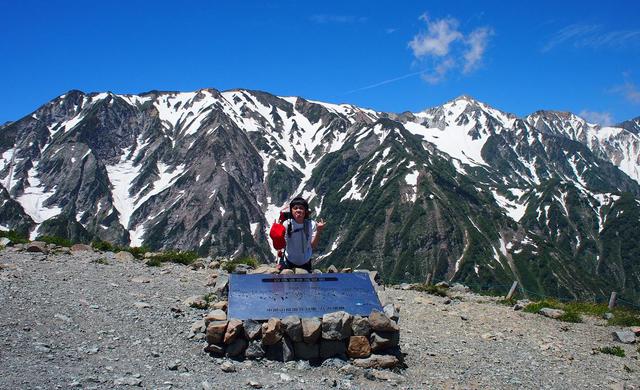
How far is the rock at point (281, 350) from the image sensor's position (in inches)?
493

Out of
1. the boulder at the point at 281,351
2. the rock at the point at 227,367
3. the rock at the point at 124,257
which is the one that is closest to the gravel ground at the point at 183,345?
the rock at the point at 227,367

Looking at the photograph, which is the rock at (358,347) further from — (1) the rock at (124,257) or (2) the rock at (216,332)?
(1) the rock at (124,257)

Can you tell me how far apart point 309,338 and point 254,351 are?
1335 mm

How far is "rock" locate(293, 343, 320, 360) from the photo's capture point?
499 inches

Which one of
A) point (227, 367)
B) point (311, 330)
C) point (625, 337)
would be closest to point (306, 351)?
point (311, 330)

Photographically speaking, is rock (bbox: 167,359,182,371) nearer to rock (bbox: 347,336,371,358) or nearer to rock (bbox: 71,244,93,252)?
rock (bbox: 347,336,371,358)

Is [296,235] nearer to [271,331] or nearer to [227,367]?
[271,331]

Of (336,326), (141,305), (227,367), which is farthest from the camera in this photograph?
(141,305)

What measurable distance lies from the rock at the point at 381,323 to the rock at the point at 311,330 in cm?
131

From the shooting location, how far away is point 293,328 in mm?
12531

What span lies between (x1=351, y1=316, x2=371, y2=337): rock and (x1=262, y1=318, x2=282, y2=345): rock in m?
1.81

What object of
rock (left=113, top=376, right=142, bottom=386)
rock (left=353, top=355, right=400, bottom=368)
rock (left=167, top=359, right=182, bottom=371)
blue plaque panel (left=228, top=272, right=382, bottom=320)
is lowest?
rock (left=113, top=376, right=142, bottom=386)

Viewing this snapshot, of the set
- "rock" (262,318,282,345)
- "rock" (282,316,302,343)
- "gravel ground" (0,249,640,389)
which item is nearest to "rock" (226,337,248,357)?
"gravel ground" (0,249,640,389)

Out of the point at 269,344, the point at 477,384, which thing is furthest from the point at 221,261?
the point at 477,384
